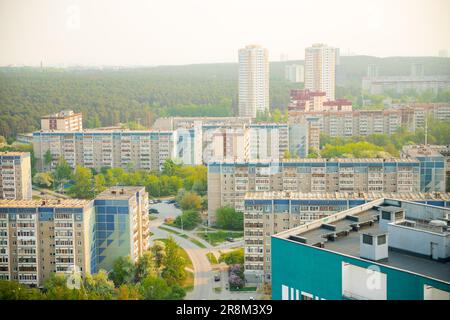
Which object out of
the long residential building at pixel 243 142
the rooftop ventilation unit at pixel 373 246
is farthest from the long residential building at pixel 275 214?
the long residential building at pixel 243 142

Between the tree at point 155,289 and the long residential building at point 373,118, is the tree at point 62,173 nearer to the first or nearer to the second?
the long residential building at point 373,118

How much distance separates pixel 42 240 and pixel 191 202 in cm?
245

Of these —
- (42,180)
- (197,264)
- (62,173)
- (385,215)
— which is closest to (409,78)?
(62,173)

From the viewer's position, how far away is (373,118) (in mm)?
11734

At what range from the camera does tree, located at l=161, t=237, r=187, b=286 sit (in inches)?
190

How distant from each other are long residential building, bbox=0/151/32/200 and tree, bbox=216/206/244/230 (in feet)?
7.77

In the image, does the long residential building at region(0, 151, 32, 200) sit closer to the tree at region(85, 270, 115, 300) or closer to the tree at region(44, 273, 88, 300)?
the tree at region(44, 273, 88, 300)

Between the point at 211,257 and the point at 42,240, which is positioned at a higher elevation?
the point at 42,240

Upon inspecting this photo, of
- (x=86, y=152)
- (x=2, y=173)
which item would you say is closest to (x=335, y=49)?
(x=86, y=152)

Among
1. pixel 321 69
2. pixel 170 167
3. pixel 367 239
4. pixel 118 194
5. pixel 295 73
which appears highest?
pixel 321 69

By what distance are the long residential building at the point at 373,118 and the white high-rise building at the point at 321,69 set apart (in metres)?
2.93

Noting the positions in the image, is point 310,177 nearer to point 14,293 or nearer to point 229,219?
point 229,219

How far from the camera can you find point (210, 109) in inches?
594
